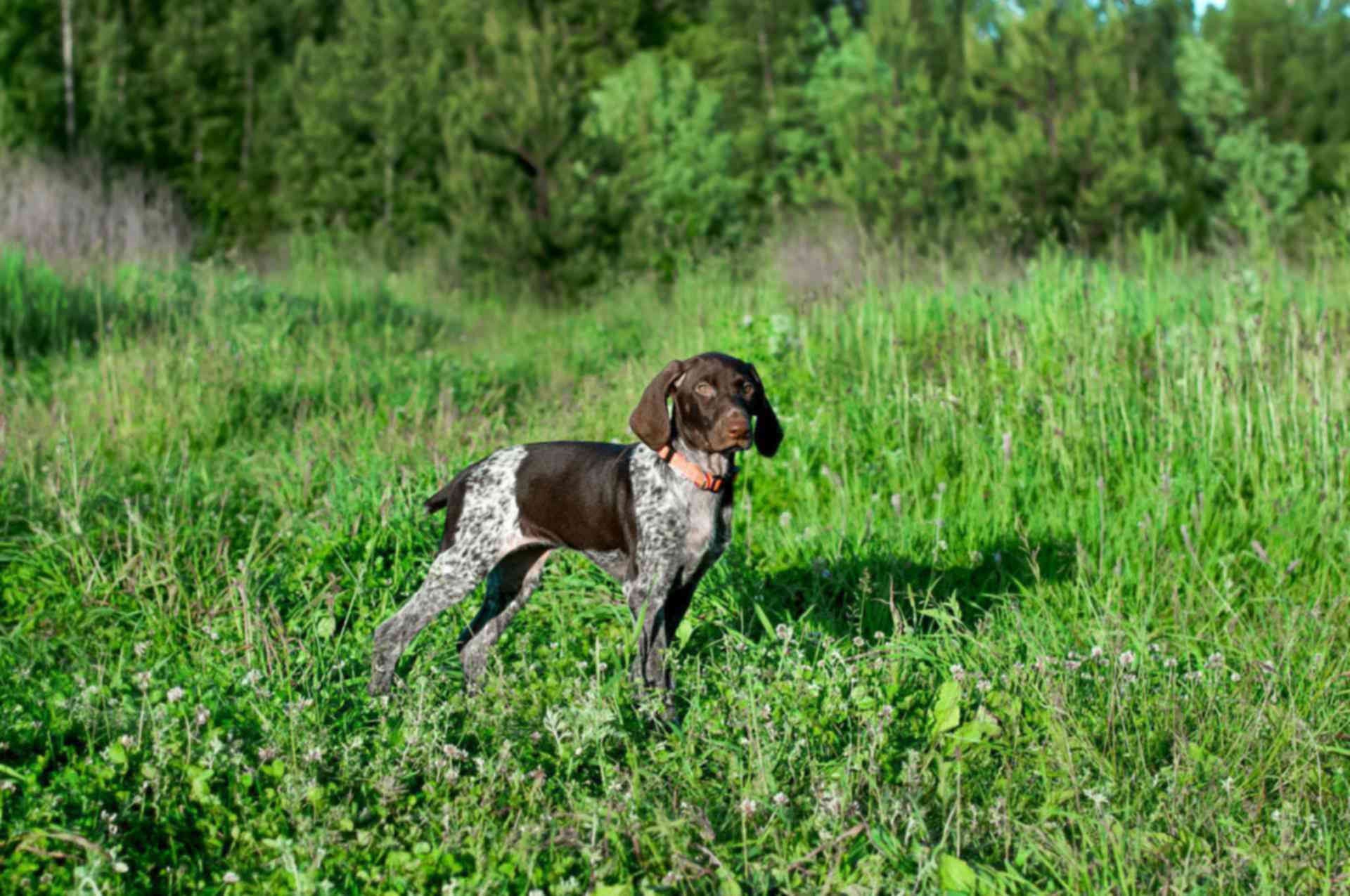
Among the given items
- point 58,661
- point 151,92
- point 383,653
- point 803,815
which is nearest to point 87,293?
point 58,661

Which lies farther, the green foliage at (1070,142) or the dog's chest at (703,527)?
the green foliage at (1070,142)

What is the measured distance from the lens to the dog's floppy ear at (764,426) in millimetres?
4113

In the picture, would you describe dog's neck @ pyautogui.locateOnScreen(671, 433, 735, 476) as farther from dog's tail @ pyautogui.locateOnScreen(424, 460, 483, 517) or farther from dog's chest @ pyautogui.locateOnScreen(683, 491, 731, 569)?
dog's tail @ pyautogui.locateOnScreen(424, 460, 483, 517)

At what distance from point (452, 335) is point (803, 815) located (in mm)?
10127

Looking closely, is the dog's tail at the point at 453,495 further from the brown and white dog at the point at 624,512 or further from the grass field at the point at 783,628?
the grass field at the point at 783,628

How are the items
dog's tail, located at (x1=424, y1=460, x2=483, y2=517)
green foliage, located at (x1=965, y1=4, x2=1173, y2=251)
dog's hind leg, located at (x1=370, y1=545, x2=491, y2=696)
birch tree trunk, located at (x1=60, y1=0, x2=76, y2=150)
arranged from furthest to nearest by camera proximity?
birch tree trunk, located at (x1=60, y1=0, x2=76, y2=150) → green foliage, located at (x1=965, y1=4, x2=1173, y2=251) → dog's tail, located at (x1=424, y1=460, x2=483, y2=517) → dog's hind leg, located at (x1=370, y1=545, x2=491, y2=696)

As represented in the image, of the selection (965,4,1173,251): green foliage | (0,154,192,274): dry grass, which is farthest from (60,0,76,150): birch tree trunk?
(965,4,1173,251): green foliage

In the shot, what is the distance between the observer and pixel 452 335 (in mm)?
12703

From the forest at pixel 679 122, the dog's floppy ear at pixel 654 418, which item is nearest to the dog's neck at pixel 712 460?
the dog's floppy ear at pixel 654 418

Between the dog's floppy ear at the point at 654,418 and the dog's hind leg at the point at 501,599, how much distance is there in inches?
26.9

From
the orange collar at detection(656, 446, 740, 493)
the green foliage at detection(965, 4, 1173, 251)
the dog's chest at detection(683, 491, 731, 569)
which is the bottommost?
the dog's chest at detection(683, 491, 731, 569)

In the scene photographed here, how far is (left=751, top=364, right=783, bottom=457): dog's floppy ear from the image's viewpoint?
13.5ft

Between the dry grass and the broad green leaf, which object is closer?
the broad green leaf

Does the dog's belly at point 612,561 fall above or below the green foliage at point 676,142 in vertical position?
below
